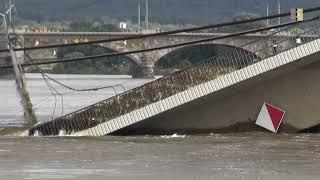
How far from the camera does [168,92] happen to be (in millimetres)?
21969

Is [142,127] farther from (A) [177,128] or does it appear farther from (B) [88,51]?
(B) [88,51]

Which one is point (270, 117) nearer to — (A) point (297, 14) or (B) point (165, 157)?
(A) point (297, 14)

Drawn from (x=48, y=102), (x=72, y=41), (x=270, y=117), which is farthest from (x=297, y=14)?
(x=72, y=41)

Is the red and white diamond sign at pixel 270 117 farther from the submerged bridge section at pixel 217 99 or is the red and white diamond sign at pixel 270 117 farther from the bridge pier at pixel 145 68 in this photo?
the bridge pier at pixel 145 68

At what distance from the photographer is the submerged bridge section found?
21.5 m

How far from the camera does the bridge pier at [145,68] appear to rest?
4124 inches

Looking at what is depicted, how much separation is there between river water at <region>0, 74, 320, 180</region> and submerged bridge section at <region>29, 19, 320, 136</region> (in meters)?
0.64

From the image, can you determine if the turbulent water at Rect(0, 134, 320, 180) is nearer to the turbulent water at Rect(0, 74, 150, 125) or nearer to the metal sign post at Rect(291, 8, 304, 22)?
the metal sign post at Rect(291, 8, 304, 22)

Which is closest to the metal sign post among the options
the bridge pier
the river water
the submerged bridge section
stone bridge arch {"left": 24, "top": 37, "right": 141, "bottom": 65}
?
the submerged bridge section

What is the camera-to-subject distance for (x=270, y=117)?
22.1 meters

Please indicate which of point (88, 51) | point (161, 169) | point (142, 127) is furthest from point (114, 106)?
point (88, 51)

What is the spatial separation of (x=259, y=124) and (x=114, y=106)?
4.32 metres

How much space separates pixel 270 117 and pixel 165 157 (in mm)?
6302

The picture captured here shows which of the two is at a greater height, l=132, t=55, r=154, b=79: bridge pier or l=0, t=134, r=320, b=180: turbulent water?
l=0, t=134, r=320, b=180: turbulent water
